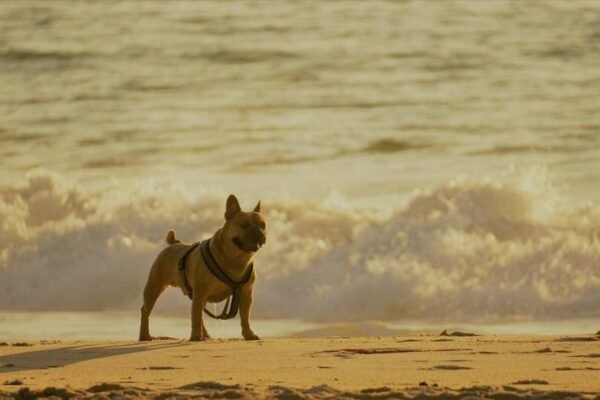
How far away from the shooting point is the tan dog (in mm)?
11766

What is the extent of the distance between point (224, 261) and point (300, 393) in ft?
10.3

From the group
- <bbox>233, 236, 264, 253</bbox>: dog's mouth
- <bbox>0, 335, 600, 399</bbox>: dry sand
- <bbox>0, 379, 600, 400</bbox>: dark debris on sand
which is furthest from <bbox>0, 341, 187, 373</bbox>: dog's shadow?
<bbox>0, 379, 600, 400</bbox>: dark debris on sand

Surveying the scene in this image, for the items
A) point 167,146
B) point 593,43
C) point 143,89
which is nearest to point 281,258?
point 167,146

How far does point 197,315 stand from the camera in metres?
12.0

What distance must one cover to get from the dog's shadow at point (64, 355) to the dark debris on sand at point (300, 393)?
4.46 ft

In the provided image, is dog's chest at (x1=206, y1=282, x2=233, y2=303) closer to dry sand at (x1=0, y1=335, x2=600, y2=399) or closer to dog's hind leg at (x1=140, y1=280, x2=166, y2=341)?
dry sand at (x1=0, y1=335, x2=600, y2=399)

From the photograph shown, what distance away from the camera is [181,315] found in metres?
16.8

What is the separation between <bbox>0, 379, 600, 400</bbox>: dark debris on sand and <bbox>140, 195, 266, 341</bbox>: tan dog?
269cm

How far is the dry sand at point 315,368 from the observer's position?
8984 mm

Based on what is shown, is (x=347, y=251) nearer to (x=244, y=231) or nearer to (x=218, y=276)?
(x=218, y=276)

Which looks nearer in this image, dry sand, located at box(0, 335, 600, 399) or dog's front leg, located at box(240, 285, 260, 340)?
dry sand, located at box(0, 335, 600, 399)

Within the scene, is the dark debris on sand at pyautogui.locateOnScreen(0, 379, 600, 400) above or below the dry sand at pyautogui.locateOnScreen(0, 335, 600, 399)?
below

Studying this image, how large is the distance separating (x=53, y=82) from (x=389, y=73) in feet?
19.0

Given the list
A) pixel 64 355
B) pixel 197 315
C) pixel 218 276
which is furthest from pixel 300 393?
pixel 197 315
